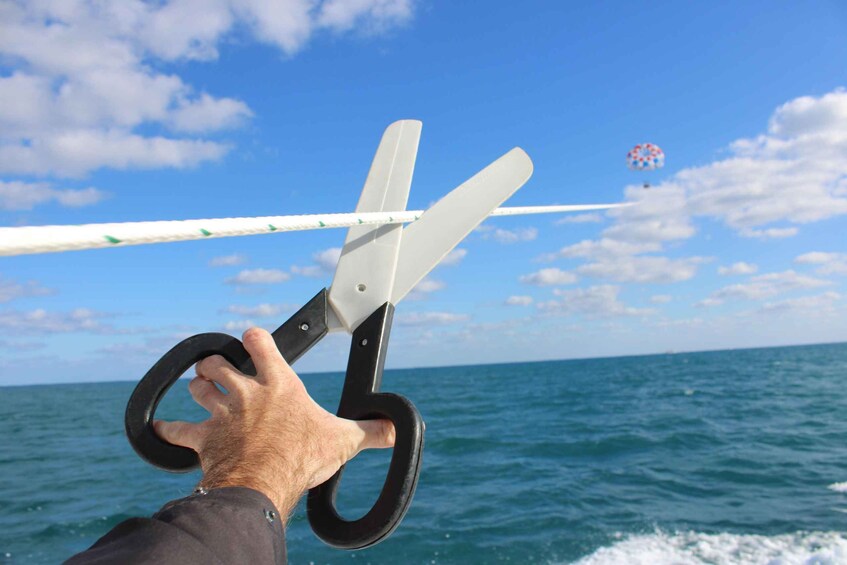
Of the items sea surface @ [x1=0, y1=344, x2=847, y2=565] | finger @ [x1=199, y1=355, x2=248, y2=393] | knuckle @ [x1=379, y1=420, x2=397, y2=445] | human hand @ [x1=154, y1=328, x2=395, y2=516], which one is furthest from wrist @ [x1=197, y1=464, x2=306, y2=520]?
sea surface @ [x1=0, y1=344, x2=847, y2=565]

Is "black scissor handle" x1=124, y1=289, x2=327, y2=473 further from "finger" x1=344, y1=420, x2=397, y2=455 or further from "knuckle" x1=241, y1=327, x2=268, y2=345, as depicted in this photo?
"finger" x1=344, y1=420, x2=397, y2=455

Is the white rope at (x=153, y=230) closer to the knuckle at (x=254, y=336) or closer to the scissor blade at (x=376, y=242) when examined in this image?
the scissor blade at (x=376, y=242)

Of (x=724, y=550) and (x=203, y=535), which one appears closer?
(x=203, y=535)

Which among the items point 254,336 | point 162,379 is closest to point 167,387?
point 162,379

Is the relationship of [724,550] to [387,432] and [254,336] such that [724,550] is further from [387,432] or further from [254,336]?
[254,336]

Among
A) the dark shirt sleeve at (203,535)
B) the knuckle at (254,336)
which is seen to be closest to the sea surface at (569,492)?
the knuckle at (254,336)

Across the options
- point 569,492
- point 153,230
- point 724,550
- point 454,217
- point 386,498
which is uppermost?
point 454,217
